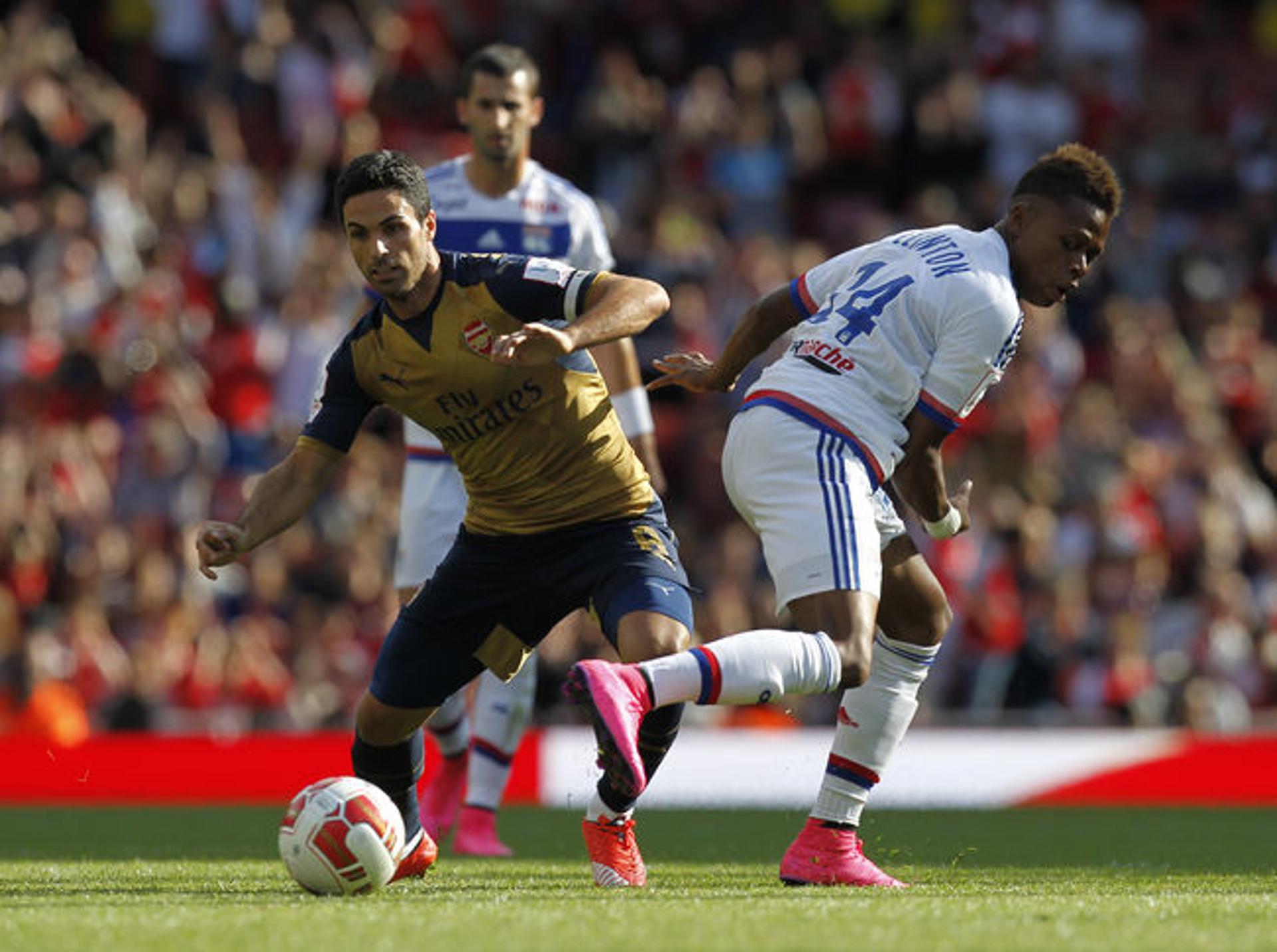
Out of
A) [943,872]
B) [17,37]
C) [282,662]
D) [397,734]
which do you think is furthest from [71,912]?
[17,37]

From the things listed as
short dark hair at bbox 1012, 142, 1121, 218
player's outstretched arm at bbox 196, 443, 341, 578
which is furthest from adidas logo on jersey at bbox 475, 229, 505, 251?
short dark hair at bbox 1012, 142, 1121, 218

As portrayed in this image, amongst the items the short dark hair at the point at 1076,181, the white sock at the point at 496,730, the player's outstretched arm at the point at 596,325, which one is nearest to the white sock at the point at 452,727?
the white sock at the point at 496,730

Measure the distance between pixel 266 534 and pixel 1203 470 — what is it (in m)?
10.3

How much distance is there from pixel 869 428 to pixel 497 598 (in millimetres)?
1322

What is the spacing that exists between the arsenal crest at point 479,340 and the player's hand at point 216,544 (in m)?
0.94

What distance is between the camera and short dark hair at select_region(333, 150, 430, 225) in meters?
6.71

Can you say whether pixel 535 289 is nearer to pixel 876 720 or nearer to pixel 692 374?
pixel 692 374

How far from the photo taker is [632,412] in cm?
878

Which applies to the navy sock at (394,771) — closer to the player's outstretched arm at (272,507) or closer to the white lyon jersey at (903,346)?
the player's outstretched arm at (272,507)

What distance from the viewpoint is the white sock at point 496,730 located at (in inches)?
351

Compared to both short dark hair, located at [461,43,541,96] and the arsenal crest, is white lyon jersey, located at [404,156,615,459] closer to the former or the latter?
short dark hair, located at [461,43,541,96]

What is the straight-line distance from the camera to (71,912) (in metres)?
5.91

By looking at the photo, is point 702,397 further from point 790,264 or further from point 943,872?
point 943,872

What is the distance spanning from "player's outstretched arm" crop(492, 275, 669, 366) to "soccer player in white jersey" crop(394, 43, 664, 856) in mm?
2079
